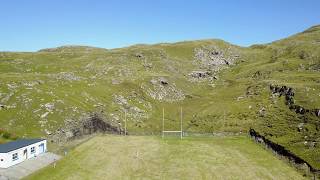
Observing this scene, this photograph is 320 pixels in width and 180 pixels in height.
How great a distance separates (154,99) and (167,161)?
2804 inches

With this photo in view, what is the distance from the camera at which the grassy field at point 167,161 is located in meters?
82.2

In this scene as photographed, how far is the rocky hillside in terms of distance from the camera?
115 meters

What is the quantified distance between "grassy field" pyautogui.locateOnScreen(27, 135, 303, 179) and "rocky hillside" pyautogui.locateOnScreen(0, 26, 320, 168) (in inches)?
401

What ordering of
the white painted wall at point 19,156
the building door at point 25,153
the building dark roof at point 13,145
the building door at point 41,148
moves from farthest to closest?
the building door at point 41,148
the building door at point 25,153
the building dark roof at point 13,145
the white painted wall at point 19,156

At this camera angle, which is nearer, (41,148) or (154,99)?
(41,148)

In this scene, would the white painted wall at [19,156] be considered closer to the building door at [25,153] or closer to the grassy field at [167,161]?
the building door at [25,153]

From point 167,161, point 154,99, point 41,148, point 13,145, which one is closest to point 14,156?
point 13,145

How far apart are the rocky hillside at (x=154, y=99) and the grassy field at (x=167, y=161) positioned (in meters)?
10.2

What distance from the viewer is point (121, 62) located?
19675 centimetres

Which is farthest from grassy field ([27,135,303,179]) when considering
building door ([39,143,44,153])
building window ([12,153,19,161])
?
building door ([39,143,44,153])

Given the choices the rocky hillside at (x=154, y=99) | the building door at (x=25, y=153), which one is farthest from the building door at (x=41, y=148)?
the rocky hillside at (x=154, y=99)

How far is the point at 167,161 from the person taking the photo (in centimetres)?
9288

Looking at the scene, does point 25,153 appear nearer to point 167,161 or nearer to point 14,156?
point 14,156

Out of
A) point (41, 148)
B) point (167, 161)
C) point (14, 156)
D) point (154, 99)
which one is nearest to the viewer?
point (14, 156)
